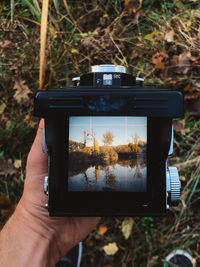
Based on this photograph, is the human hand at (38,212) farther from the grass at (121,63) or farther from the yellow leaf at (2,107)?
the yellow leaf at (2,107)

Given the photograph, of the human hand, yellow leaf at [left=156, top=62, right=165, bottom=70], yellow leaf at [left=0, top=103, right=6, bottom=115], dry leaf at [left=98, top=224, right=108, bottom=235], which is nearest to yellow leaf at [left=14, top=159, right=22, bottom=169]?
yellow leaf at [left=0, top=103, right=6, bottom=115]

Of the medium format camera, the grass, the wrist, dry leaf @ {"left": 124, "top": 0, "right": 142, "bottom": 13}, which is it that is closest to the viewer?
the medium format camera

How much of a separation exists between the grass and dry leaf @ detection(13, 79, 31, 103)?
0.02 metres

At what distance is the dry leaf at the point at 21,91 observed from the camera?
191 centimetres

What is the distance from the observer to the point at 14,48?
1.99 metres

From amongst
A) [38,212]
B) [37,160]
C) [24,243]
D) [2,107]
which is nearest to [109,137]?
[37,160]

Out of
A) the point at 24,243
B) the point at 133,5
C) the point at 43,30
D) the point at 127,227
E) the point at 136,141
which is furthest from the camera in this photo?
the point at 133,5

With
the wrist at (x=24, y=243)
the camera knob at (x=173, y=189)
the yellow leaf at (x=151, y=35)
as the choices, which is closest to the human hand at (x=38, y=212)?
the wrist at (x=24, y=243)

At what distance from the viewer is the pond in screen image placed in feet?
3.11

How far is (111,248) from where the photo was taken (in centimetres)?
184

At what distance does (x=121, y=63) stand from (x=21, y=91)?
801 millimetres

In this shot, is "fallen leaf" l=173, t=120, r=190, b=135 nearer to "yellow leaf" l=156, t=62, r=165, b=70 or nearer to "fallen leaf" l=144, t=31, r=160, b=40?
"yellow leaf" l=156, t=62, r=165, b=70

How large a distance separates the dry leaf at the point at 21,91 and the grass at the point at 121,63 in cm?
2

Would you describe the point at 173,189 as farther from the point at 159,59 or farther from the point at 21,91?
A: the point at 21,91
